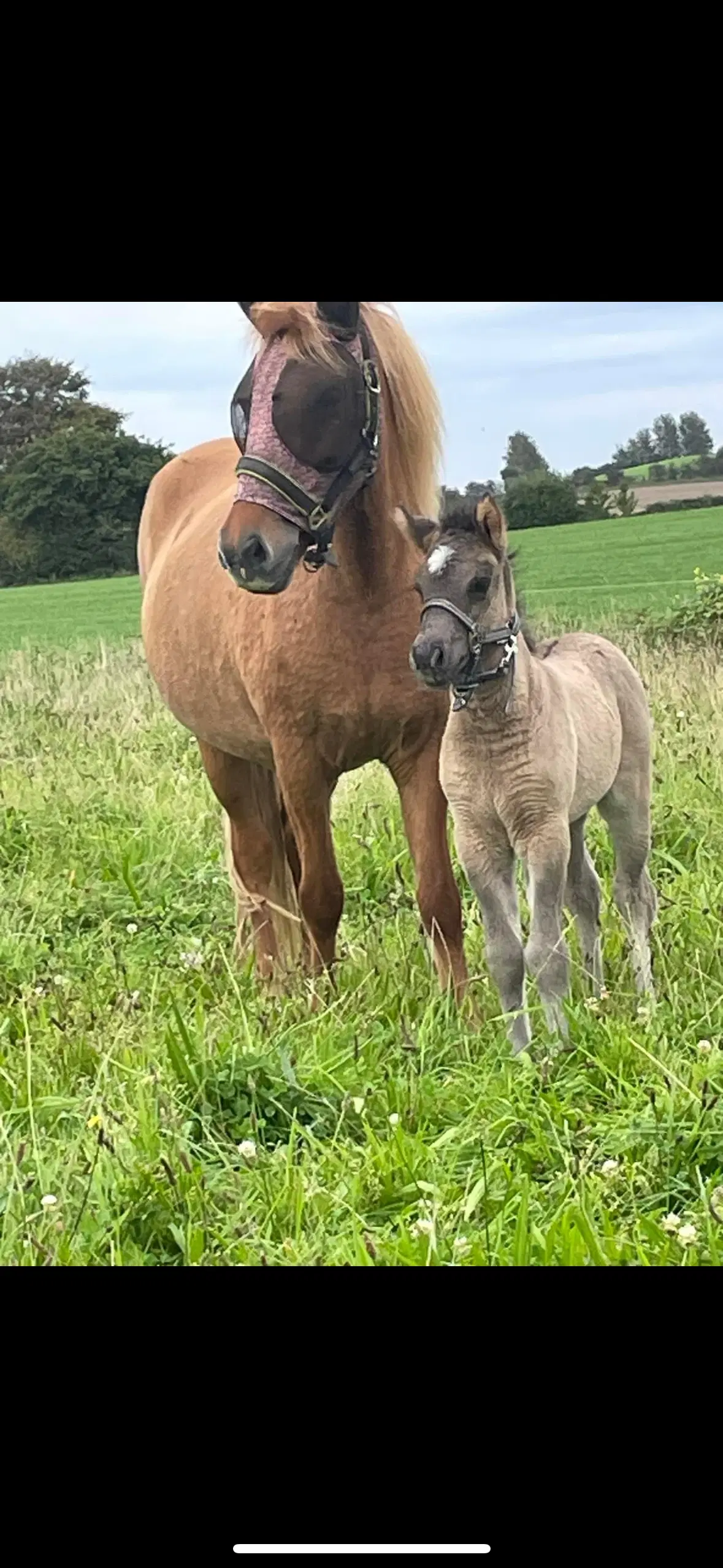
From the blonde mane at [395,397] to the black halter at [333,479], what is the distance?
2 centimetres

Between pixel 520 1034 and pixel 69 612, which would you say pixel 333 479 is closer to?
pixel 69 612

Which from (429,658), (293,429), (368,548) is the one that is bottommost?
(429,658)

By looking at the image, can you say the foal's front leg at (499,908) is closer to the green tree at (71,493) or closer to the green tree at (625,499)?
the green tree at (625,499)

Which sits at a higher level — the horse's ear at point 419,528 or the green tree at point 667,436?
the green tree at point 667,436

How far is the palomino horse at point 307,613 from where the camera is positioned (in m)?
2.51

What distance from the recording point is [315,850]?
9.49 ft

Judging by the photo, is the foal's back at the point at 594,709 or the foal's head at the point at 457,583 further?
the foal's back at the point at 594,709

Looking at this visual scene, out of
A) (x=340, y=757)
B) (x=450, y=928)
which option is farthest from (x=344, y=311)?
(x=450, y=928)

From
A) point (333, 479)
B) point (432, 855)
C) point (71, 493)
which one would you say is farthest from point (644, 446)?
point (71, 493)

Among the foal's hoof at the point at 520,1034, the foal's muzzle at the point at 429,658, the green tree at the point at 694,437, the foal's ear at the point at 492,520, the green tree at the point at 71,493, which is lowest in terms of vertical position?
the foal's hoof at the point at 520,1034

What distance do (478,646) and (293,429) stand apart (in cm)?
50

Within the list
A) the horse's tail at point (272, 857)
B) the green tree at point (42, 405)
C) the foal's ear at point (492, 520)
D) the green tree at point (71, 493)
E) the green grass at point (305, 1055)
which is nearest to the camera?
the green grass at point (305, 1055)

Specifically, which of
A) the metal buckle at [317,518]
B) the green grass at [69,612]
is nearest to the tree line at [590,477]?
the metal buckle at [317,518]

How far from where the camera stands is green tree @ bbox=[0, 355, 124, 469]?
267 centimetres
